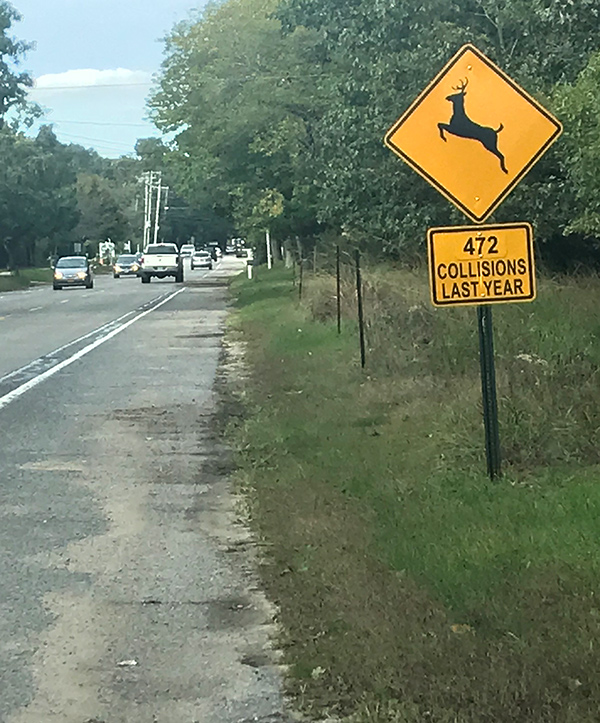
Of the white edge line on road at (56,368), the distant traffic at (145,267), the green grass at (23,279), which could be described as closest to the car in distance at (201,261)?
the green grass at (23,279)

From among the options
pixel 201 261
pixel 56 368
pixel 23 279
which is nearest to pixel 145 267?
pixel 23 279

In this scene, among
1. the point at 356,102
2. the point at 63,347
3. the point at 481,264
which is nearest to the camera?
the point at 481,264

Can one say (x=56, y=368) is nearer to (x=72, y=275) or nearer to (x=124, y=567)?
(x=124, y=567)

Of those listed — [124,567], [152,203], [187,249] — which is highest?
[152,203]

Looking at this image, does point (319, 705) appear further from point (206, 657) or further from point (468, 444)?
point (468, 444)

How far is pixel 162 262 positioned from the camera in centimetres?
6144

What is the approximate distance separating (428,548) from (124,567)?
1.75m

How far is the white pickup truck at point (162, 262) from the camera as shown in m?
61.5

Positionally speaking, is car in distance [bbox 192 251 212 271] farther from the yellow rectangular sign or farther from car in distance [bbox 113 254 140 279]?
the yellow rectangular sign

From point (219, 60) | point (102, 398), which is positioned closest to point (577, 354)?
point (102, 398)

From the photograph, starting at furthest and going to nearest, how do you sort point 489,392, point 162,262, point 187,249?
point 187,249, point 162,262, point 489,392

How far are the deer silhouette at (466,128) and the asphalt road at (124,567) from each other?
3001 mm

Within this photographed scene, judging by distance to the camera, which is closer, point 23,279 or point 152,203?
point 23,279

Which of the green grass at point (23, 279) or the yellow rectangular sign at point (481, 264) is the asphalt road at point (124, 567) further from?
the green grass at point (23, 279)
